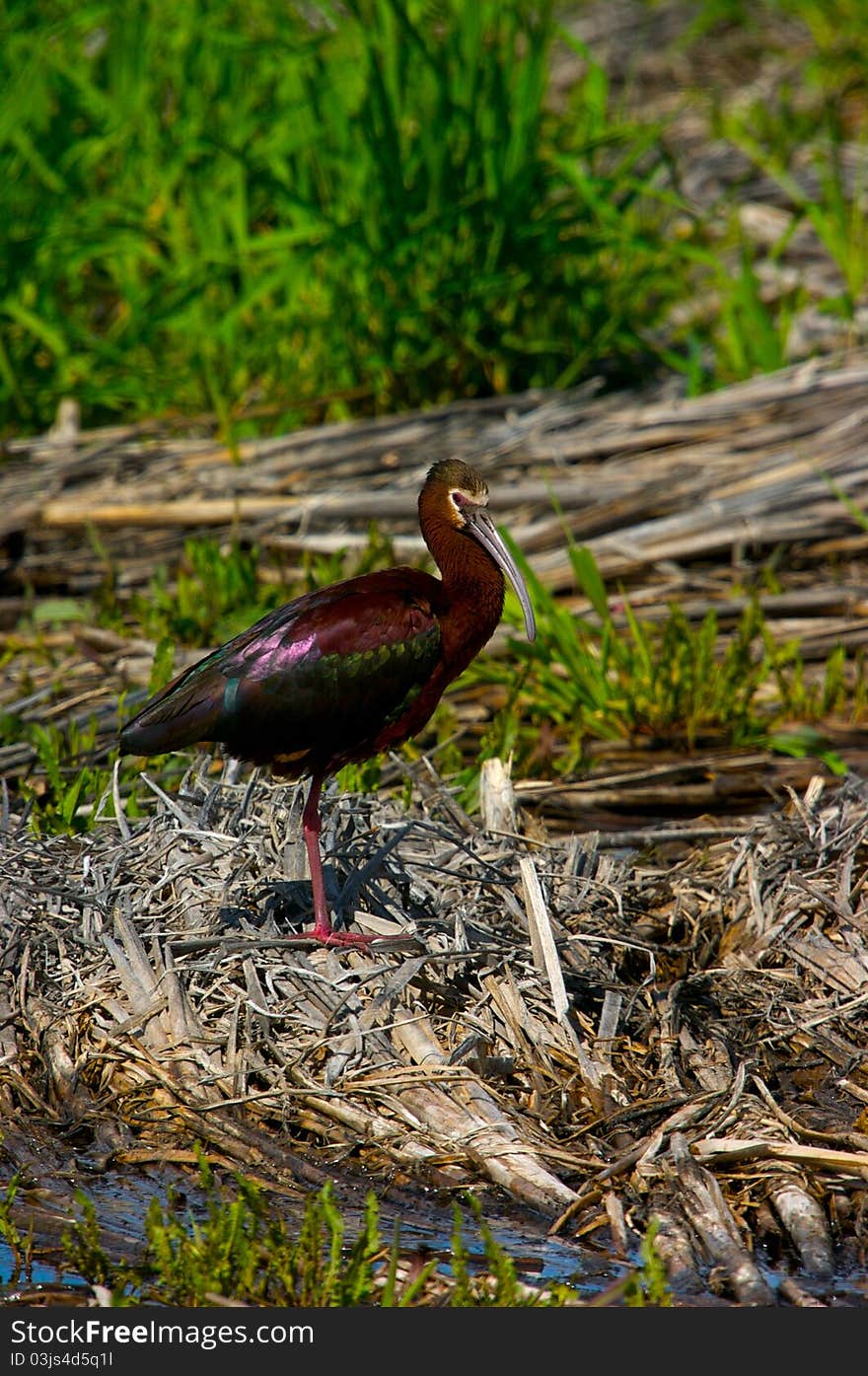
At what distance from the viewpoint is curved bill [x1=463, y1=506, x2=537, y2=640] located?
13.6 ft

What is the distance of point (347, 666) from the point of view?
404 centimetres

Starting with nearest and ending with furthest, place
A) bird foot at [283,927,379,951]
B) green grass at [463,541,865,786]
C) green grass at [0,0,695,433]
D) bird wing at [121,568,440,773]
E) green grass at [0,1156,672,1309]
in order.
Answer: green grass at [0,1156,672,1309]
bird wing at [121,568,440,773]
bird foot at [283,927,379,951]
green grass at [463,541,865,786]
green grass at [0,0,695,433]

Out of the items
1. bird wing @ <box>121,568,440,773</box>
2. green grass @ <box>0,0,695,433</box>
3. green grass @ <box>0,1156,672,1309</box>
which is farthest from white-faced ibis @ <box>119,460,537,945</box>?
green grass @ <box>0,0,695,433</box>

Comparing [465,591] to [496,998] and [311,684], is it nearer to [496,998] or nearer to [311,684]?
[311,684]

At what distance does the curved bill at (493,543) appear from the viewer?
4160 millimetres

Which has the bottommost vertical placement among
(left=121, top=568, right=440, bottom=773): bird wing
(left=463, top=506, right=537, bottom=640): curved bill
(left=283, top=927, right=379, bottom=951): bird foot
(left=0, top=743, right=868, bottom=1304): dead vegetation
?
(left=0, top=743, right=868, bottom=1304): dead vegetation

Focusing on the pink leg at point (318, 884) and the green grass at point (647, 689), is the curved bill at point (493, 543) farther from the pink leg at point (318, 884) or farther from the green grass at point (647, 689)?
the green grass at point (647, 689)

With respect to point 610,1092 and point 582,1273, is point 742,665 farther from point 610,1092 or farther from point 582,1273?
point 582,1273

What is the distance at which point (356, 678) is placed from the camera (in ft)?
13.2

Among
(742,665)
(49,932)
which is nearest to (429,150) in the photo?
(742,665)

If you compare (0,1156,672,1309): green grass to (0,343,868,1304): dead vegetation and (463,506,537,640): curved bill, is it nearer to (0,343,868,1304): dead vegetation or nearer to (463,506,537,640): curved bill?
(0,343,868,1304): dead vegetation

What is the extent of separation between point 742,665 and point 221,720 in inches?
93.7

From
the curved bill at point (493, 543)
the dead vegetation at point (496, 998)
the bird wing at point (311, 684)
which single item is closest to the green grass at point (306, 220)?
the dead vegetation at point (496, 998)

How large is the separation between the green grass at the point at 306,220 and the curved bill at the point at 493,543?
3.08m
